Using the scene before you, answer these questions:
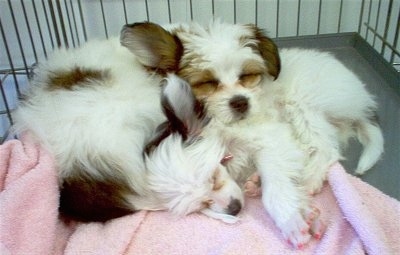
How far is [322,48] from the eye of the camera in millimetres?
2229

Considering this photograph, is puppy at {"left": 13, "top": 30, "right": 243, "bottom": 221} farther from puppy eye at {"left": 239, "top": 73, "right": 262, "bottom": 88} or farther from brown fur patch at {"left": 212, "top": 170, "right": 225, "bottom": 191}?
puppy eye at {"left": 239, "top": 73, "right": 262, "bottom": 88}

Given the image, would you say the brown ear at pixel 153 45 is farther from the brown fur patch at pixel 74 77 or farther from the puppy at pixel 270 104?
the brown fur patch at pixel 74 77

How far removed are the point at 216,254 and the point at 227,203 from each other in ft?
0.51

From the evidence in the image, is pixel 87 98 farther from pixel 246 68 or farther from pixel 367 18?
pixel 367 18

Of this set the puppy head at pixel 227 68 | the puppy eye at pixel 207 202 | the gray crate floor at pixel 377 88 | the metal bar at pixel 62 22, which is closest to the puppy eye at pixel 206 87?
the puppy head at pixel 227 68

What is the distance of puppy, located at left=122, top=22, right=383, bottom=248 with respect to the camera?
1375mm

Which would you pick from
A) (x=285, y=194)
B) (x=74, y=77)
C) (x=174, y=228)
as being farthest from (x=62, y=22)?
(x=285, y=194)

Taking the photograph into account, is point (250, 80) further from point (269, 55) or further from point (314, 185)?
point (314, 185)

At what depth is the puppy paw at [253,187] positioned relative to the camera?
4.46 feet

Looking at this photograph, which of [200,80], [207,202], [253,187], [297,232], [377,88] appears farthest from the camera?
[377,88]

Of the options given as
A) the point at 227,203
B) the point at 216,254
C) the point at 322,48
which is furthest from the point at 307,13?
the point at 216,254

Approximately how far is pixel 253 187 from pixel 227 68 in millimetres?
403

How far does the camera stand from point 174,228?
1223 mm

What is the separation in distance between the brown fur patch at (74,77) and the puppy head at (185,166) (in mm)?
287
